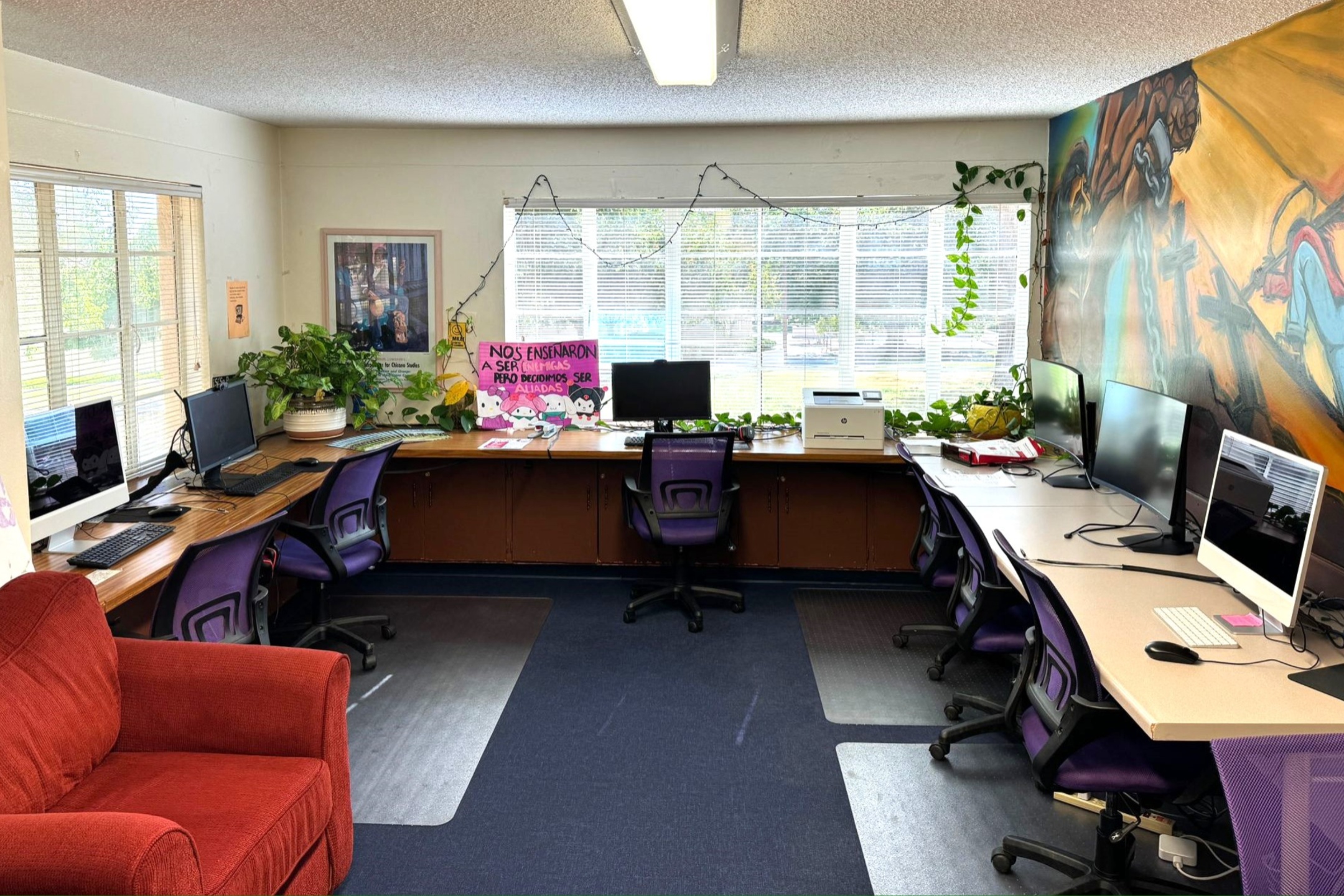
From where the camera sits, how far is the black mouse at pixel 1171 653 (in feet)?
8.68

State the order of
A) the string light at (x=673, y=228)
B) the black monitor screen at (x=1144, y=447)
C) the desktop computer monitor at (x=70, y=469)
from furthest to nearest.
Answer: the string light at (x=673, y=228)
the black monitor screen at (x=1144, y=447)
the desktop computer monitor at (x=70, y=469)

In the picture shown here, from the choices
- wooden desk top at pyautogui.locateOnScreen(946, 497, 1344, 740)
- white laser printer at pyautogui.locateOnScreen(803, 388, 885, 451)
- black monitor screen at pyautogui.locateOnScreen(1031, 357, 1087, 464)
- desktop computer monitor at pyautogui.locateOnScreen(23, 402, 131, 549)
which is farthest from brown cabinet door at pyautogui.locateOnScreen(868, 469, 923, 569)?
desktop computer monitor at pyautogui.locateOnScreen(23, 402, 131, 549)

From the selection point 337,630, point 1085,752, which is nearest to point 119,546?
point 337,630

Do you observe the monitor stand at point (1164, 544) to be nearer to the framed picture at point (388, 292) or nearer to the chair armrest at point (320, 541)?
the chair armrest at point (320, 541)

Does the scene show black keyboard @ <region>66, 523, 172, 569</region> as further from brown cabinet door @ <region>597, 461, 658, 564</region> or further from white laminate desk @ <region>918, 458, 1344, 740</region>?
white laminate desk @ <region>918, 458, 1344, 740</region>

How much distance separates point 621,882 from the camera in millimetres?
2951

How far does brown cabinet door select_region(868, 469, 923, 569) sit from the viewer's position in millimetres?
5625

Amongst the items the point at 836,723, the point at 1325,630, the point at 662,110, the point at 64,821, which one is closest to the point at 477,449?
the point at 662,110

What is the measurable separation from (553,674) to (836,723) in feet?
4.00

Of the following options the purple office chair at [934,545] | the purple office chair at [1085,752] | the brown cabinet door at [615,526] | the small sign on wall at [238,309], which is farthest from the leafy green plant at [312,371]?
the purple office chair at [1085,752]

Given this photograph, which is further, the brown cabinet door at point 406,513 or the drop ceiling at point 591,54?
the brown cabinet door at point 406,513

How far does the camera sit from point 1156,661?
8.68 ft

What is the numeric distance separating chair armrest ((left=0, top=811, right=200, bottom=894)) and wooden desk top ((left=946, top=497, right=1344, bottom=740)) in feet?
6.77

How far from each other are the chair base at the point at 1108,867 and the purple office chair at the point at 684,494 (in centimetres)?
233
